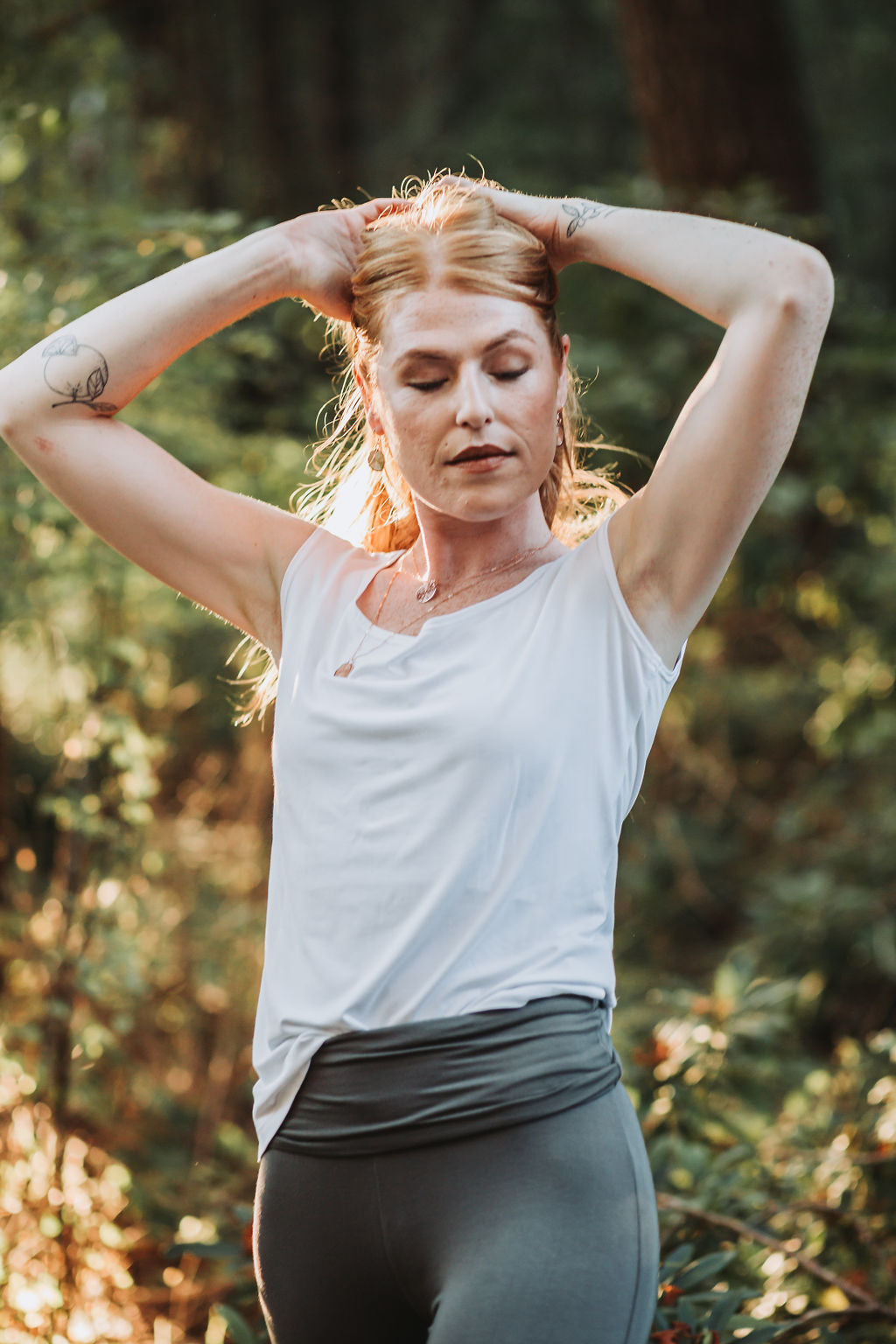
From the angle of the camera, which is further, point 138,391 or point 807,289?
point 138,391

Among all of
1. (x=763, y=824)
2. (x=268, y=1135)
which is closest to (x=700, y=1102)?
(x=268, y=1135)

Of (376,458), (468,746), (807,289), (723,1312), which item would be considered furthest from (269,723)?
(807,289)

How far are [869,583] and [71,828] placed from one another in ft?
8.37

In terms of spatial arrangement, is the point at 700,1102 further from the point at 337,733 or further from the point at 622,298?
the point at 622,298

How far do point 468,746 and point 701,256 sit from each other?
0.57 metres

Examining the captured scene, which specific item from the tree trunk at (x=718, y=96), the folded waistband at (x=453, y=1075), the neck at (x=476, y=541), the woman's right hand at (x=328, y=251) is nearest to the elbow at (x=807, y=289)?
the neck at (x=476, y=541)

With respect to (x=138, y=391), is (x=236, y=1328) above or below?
below

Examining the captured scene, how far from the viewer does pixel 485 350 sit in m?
1.38

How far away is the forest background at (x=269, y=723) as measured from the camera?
2.48 meters

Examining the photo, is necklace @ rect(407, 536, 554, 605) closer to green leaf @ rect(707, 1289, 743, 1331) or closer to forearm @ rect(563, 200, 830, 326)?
forearm @ rect(563, 200, 830, 326)

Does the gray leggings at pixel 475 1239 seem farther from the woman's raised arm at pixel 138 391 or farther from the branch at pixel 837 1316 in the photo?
the branch at pixel 837 1316

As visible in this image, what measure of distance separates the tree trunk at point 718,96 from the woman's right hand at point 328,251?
3.32 metres

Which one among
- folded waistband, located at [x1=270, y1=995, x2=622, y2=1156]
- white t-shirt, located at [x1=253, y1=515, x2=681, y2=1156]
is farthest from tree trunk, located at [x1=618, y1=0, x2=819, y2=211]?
folded waistband, located at [x1=270, y1=995, x2=622, y2=1156]

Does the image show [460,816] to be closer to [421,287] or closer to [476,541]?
[476,541]
